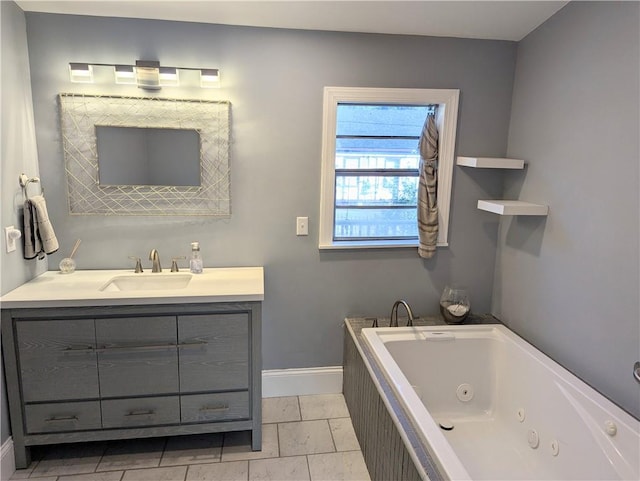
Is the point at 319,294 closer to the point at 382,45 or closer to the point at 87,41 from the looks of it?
the point at 382,45

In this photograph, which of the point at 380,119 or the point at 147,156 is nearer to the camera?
the point at 147,156

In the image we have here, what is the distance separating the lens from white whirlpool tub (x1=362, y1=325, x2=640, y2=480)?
1634 mm

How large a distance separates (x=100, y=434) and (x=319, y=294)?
4.61 ft

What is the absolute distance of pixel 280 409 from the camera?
2.63 meters

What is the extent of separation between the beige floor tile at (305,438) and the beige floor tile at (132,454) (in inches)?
26.0

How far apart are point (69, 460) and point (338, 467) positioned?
138cm

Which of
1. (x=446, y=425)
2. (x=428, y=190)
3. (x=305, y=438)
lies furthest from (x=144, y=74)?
(x=446, y=425)

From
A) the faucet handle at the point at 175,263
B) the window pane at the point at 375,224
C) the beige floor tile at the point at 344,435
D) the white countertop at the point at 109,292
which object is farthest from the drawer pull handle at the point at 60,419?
the window pane at the point at 375,224

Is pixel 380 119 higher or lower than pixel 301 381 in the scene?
higher

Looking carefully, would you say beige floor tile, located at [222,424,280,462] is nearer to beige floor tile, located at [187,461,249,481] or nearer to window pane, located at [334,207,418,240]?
beige floor tile, located at [187,461,249,481]

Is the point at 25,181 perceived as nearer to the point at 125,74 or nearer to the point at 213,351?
the point at 125,74

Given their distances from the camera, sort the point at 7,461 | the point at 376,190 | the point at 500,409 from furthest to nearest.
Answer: the point at 376,190, the point at 500,409, the point at 7,461

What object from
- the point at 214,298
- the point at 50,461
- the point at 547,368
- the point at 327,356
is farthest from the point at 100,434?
the point at 547,368

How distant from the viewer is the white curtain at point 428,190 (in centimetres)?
257
